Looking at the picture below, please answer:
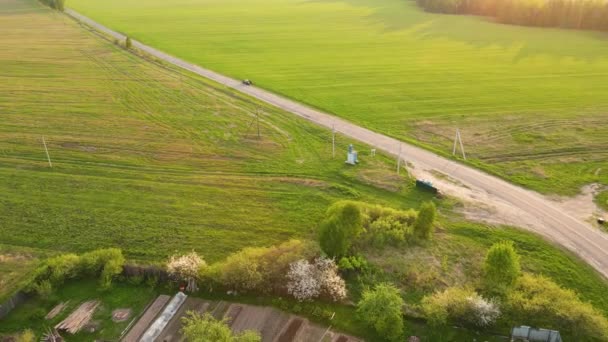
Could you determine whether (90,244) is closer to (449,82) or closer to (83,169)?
(83,169)

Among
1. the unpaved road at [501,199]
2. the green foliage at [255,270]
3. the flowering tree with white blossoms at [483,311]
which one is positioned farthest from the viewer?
the unpaved road at [501,199]

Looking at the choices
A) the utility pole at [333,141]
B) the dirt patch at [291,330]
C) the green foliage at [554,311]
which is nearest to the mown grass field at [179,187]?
the utility pole at [333,141]

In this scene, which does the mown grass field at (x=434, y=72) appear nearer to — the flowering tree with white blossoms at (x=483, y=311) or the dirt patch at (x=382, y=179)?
the dirt patch at (x=382, y=179)

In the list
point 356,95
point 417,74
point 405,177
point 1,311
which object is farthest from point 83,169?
point 417,74

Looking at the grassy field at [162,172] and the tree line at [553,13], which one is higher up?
the tree line at [553,13]

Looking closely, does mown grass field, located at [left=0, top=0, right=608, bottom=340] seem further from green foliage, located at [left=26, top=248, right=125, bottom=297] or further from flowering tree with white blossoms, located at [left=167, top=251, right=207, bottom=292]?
flowering tree with white blossoms, located at [left=167, top=251, right=207, bottom=292]

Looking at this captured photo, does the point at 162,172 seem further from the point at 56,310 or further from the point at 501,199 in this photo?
the point at 501,199
